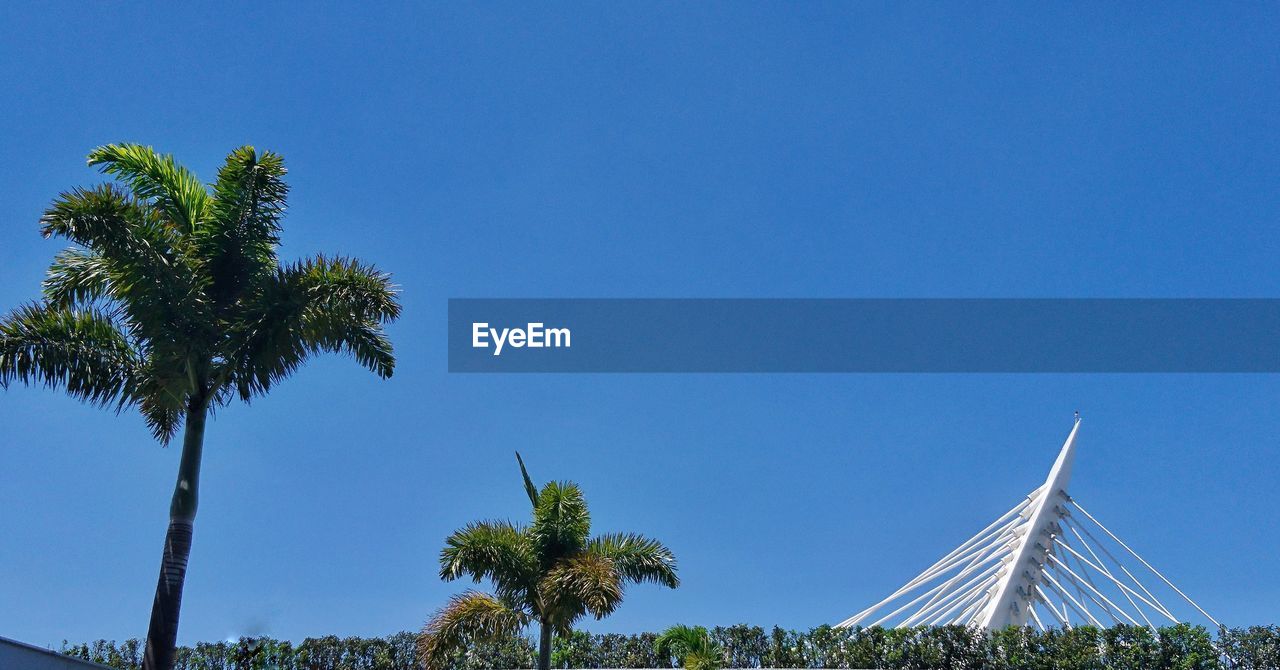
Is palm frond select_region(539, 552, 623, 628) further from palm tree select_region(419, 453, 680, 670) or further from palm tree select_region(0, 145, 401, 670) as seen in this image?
palm tree select_region(0, 145, 401, 670)

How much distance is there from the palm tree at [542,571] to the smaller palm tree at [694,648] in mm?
3643

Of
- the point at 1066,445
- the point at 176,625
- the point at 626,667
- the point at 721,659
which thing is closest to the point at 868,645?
the point at 721,659

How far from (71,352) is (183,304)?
2040mm

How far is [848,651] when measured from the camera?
30609 mm

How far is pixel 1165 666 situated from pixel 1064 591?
10760 millimetres

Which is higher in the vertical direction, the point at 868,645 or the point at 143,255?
the point at 143,255

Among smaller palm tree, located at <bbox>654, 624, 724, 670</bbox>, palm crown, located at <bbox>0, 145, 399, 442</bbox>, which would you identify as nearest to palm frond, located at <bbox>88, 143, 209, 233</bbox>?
palm crown, located at <bbox>0, 145, 399, 442</bbox>

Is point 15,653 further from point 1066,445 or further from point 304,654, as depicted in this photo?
point 1066,445

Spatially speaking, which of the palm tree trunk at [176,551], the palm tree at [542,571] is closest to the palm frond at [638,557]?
the palm tree at [542,571]

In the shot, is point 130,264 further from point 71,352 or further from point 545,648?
point 545,648

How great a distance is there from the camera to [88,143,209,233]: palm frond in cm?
2038

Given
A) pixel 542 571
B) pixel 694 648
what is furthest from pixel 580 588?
pixel 694 648

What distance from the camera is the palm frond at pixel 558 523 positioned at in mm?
24578

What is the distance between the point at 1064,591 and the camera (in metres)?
37.7
